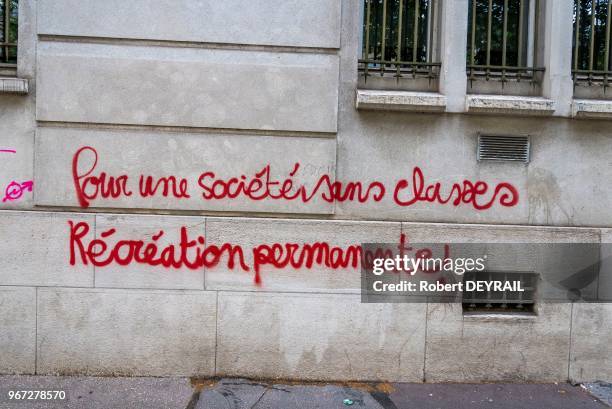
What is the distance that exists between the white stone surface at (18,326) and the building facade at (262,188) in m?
0.02

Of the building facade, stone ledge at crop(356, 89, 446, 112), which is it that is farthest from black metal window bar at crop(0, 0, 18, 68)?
stone ledge at crop(356, 89, 446, 112)

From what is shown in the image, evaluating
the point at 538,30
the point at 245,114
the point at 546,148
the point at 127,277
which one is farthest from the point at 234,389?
the point at 538,30

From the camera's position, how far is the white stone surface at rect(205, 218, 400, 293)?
5.44 metres

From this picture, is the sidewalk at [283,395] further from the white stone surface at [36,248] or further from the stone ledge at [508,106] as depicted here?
the stone ledge at [508,106]

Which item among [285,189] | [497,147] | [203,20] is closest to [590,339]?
[497,147]

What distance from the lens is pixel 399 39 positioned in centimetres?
570

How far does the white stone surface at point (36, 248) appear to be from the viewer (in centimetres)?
533

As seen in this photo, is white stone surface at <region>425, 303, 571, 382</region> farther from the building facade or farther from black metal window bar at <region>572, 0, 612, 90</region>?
black metal window bar at <region>572, 0, 612, 90</region>

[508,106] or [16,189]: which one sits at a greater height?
[508,106]

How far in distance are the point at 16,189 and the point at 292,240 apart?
2.57 metres

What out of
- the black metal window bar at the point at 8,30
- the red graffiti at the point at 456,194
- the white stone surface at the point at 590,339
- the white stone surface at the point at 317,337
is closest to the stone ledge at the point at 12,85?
the black metal window bar at the point at 8,30

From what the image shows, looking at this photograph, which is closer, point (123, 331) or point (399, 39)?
point (123, 331)

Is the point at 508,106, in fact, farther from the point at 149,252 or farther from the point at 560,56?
the point at 149,252

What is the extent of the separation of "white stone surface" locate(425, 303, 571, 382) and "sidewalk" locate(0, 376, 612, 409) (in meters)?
0.12
